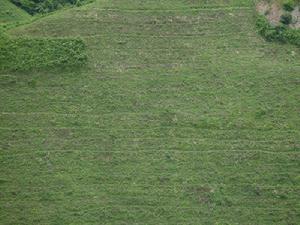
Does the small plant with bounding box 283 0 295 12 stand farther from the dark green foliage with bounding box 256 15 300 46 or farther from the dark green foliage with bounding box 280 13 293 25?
the dark green foliage with bounding box 256 15 300 46

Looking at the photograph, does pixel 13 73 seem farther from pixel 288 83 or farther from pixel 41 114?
pixel 288 83

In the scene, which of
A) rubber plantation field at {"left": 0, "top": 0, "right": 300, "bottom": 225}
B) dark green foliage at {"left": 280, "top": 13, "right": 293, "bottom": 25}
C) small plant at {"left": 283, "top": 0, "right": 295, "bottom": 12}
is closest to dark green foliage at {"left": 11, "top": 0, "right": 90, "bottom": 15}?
rubber plantation field at {"left": 0, "top": 0, "right": 300, "bottom": 225}

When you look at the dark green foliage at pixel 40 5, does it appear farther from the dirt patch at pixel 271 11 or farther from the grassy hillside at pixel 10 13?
the dirt patch at pixel 271 11

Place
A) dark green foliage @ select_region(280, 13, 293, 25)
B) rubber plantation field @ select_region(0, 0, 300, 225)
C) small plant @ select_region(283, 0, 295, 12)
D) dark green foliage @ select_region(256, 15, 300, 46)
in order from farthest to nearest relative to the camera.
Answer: small plant @ select_region(283, 0, 295, 12) < dark green foliage @ select_region(280, 13, 293, 25) < dark green foliage @ select_region(256, 15, 300, 46) < rubber plantation field @ select_region(0, 0, 300, 225)

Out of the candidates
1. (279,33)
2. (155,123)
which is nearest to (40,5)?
(155,123)

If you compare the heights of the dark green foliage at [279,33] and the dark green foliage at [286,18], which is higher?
the dark green foliage at [286,18]

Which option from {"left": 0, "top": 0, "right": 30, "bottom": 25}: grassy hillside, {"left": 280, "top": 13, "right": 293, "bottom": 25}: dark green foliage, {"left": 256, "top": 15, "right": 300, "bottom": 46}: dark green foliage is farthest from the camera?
{"left": 280, "top": 13, "right": 293, "bottom": 25}: dark green foliage

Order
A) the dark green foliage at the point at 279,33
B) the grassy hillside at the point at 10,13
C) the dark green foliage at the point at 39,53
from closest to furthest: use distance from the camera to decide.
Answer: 1. the dark green foliage at the point at 39,53
2. the dark green foliage at the point at 279,33
3. the grassy hillside at the point at 10,13

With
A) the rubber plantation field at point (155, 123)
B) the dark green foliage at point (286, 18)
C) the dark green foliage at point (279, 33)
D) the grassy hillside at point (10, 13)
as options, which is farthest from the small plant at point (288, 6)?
the grassy hillside at point (10, 13)
